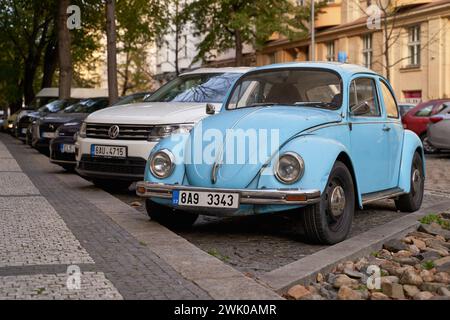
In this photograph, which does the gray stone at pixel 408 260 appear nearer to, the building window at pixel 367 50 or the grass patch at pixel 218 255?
the grass patch at pixel 218 255

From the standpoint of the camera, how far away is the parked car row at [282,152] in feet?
20.4

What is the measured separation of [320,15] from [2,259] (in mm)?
35705

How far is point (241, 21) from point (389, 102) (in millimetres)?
22825

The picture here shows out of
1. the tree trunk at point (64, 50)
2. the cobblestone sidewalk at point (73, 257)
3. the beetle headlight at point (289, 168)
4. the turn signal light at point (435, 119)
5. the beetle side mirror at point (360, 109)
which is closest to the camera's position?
→ the cobblestone sidewalk at point (73, 257)

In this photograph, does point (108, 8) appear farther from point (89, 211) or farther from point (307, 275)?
point (307, 275)

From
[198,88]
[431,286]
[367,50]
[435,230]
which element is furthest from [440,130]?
[367,50]

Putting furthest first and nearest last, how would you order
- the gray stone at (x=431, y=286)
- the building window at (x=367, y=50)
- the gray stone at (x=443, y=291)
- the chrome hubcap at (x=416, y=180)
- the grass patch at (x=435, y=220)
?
the building window at (x=367, y=50), the chrome hubcap at (x=416, y=180), the grass patch at (x=435, y=220), the gray stone at (x=431, y=286), the gray stone at (x=443, y=291)

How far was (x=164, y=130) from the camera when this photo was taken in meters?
9.30

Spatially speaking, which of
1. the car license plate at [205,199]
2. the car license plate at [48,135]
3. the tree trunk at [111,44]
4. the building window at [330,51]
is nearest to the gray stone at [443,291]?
the car license plate at [205,199]

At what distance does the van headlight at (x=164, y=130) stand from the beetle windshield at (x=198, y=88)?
98 centimetres

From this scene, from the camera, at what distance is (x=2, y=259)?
562 centimetres

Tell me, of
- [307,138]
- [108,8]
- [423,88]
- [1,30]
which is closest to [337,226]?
[307,138]

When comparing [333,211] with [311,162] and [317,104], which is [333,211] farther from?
[317,104]

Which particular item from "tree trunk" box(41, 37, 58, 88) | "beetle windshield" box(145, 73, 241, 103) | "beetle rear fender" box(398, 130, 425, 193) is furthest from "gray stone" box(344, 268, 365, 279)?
"tree trunk" box(41, 37, 58, 88)
